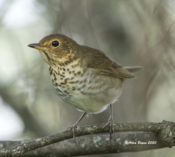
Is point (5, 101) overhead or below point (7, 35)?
below

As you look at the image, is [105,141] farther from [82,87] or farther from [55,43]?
[55,43]

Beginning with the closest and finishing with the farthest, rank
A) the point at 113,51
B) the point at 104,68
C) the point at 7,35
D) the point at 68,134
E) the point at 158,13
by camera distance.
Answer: the point at 158,13 < the point at 68,134 < the point at 104,68 < the point at 113,51 < the point at 7,35

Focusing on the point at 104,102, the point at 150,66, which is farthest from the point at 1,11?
the point at 150,66

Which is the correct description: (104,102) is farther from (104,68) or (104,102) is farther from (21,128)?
(21,128)

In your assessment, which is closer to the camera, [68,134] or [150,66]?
[150,66]

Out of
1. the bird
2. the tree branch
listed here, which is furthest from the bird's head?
the tree branch

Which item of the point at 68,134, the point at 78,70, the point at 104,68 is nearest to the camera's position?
the point at 68,134

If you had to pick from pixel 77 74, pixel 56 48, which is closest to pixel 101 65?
pixel 77 74
